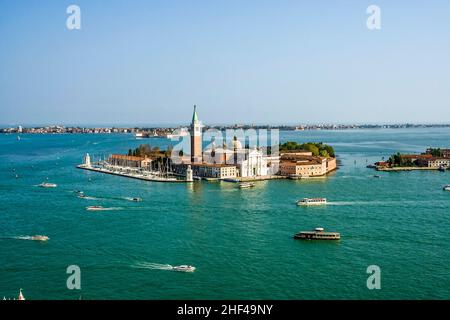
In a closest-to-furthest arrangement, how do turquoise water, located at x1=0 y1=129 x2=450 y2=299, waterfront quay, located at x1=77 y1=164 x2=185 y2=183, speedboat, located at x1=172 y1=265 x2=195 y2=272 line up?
turquoise water, located at x1=0 y1=129 x2=450 y2=299, speedboat, located at x1=172 y1=265 x2=195 y2=272, waterfront quay, located at x1=77 y1=164 x2=185 y2=183

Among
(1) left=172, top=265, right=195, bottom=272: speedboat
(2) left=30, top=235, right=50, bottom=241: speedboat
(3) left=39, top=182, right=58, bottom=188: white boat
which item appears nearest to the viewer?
(1) left=172, top=265, right=195, bottom=272: speedboat

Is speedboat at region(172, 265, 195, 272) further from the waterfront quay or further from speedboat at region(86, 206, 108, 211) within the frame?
the waterfront quay

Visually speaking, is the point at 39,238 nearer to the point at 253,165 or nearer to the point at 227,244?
the point at 227,244

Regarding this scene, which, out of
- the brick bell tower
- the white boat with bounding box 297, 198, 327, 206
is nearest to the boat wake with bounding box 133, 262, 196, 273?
the white boat with bounding box 297, 198, 327, 206

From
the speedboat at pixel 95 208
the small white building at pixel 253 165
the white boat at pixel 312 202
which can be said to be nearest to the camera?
the speedboat at pixel 95 208

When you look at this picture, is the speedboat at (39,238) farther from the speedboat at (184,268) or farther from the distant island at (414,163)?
the distant island at (414,163)

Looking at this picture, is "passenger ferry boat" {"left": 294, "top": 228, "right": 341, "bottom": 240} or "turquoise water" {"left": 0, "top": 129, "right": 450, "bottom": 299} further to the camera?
"passenger ferry boat" {"left": 294, "top": 228, "right": 341, "bottom": 240}

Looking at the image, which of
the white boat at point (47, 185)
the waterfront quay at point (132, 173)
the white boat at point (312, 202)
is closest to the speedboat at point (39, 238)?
the white boat at point (312, 202)

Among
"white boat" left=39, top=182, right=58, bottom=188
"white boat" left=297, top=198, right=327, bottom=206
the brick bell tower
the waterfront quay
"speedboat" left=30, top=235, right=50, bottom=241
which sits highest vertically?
the brick bell tower
